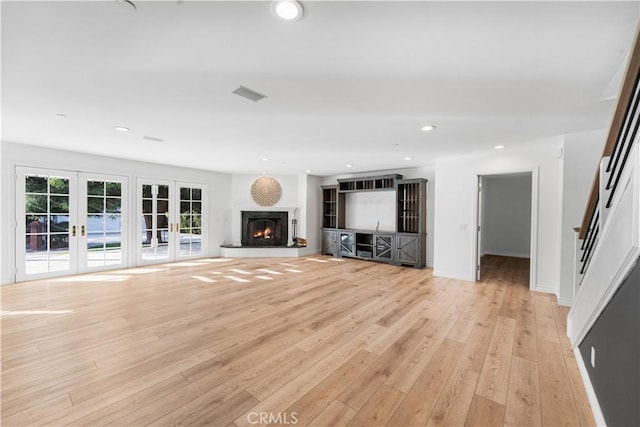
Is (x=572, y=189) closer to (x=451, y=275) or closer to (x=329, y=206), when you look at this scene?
(x=451, y=275)

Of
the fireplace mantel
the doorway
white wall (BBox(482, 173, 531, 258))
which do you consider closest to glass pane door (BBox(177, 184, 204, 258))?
the fireplace mantel

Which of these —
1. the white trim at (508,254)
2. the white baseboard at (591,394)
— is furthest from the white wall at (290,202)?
the white baseboard at (591,394)

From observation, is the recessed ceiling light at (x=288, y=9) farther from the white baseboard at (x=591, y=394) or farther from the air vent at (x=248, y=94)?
the white baseboard at (x=591, y=394)

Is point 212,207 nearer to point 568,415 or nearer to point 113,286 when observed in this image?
point 113,286

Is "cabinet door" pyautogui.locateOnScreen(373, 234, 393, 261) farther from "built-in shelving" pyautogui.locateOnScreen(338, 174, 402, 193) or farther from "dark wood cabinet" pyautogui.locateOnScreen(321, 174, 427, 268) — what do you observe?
"built-in shelving" pyautogui.locateOnScreen(338, 174, 402, 193)

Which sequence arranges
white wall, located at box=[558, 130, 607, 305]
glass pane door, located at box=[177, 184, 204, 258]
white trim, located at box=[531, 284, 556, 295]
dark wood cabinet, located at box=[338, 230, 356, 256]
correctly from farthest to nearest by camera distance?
dark wood cabinet, located at box=[338, 230, 356, 256] → glass pane door, located at box=[177, 184, 204, 258] → white trim, located at box=[531, 284, 556, 295] → white wall, located at box=[558, 130, 607, 305]

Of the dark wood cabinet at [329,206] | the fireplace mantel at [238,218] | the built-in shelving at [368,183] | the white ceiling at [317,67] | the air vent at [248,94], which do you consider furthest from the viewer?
the dark wood cabinet at [329,206]

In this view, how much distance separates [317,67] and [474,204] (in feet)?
13.3

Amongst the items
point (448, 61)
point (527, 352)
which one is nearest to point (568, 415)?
point (527, 352)

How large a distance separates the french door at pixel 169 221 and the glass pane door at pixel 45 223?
3.68 ft

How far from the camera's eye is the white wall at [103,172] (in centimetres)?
427

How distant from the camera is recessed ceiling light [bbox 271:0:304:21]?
1.33 m

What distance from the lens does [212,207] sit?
7125 mm

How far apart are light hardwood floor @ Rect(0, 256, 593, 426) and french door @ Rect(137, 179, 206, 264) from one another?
197 cm
